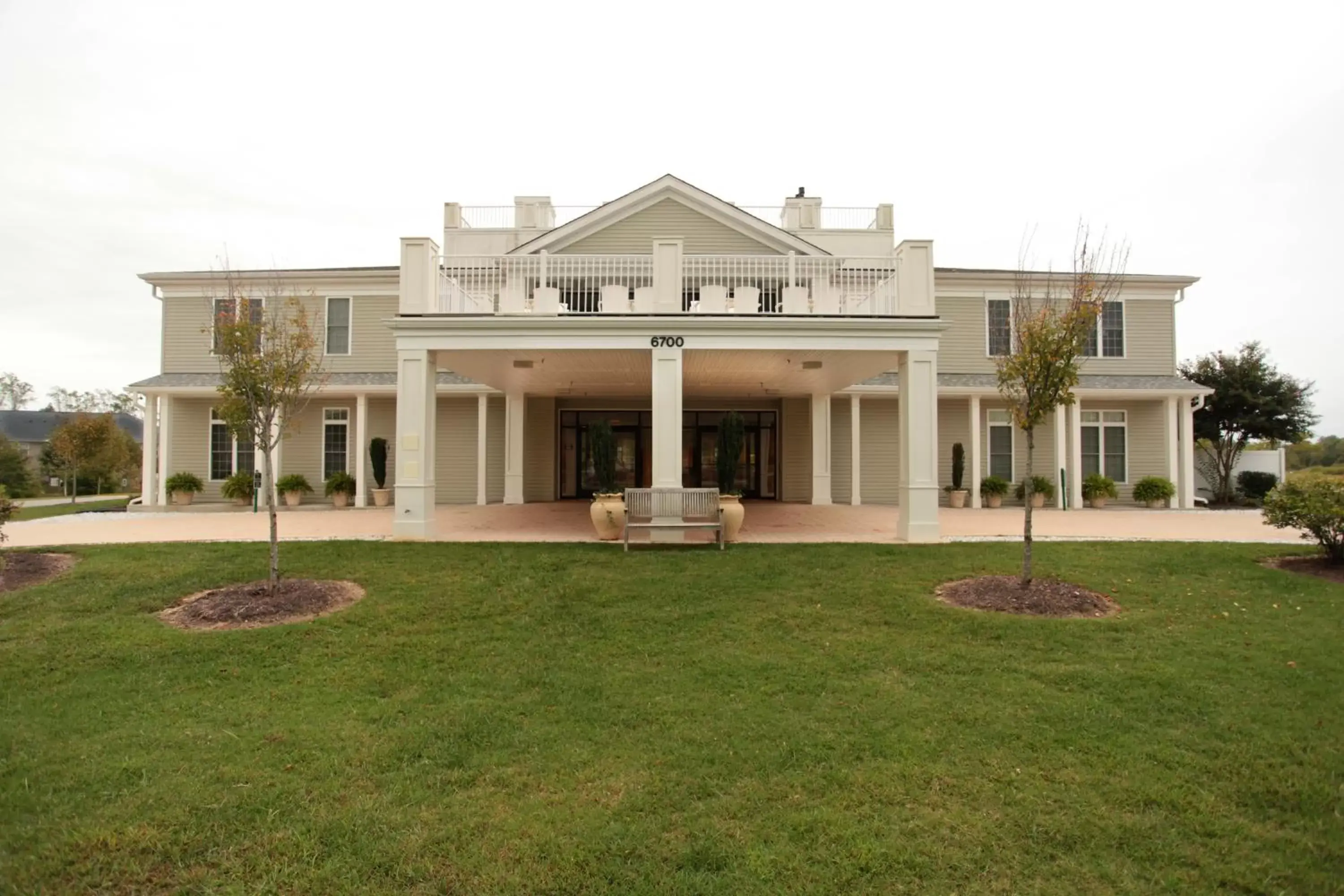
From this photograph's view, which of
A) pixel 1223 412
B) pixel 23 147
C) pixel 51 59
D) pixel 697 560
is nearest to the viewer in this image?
pixel 697 560

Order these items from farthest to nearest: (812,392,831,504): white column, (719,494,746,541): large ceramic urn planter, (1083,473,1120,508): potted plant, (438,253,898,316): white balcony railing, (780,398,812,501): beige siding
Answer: (780,398,812,501): beige siding < (812,392,831,504): white column < (1083,473,1120,508): potted plant < (438,253,898,316): white balcony railing < (719,494,746,541): large ceramic urn planter

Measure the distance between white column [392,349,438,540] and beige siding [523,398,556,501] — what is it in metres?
7.66

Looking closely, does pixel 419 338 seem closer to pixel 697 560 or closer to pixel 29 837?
pixel 697 560

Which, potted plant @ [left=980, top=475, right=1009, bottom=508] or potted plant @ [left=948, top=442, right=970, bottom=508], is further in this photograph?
potted plant @ [left=980, top=475, right=1009, bottom=508]

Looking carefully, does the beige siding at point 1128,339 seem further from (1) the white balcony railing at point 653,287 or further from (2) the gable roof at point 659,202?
(1) the white balcony railing at point 653,287

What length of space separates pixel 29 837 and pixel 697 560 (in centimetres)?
664

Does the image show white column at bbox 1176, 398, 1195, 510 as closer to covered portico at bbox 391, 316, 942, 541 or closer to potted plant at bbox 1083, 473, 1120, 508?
potted plant at bbox 1083, 473, 1120, 508

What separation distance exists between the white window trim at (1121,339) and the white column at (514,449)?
15.5 metres

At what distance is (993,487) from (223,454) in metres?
20.6

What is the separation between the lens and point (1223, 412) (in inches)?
851

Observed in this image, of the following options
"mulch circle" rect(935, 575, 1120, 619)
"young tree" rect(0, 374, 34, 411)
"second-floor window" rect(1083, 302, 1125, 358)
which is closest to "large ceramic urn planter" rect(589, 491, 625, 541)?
"mulch circle" rect(935, 575, 1120, 619)

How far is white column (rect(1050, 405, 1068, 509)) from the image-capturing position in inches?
698

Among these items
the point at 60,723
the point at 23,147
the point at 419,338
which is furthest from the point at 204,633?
the point at 23,147

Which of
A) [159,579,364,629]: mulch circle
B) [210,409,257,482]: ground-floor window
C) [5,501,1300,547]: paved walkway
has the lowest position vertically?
[159,579,364,629]: mulch circle
